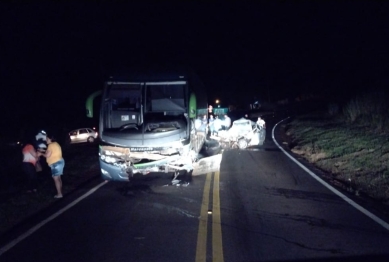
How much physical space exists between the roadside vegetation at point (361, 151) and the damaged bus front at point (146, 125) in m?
4.64

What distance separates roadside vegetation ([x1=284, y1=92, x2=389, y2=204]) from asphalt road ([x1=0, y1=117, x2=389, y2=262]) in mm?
1359

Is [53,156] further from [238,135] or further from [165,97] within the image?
[238,135]

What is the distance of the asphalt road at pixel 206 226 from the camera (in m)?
7.79

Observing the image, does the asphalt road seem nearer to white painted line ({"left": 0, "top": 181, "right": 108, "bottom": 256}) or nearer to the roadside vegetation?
white painted line ({"left": 0, "top": 181, "right": 108, "bottom": 256})

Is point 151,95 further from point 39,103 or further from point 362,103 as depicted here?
point 39,103

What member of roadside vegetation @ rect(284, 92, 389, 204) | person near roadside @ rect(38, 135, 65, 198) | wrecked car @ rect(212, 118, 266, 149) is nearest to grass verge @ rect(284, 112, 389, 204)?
roadside vegetation @ rect(284, 92, 389, 204)

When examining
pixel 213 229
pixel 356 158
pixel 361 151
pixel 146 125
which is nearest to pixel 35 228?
pixel 213 229

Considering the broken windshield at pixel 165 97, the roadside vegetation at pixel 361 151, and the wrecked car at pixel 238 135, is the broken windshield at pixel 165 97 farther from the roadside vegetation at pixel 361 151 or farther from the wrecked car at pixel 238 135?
the wrecked car at pixel 238 135

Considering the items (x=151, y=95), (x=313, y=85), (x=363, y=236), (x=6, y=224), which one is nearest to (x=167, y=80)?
(x=151, y=95)

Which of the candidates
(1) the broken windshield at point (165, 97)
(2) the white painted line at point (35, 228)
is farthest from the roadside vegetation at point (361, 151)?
(2) the white painted line at point (35, 228)

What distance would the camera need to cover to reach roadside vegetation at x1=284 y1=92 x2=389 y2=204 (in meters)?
14.6

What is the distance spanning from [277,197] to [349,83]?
54139 millimetres

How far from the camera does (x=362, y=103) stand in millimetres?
33875

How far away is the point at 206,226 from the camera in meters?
9.51
